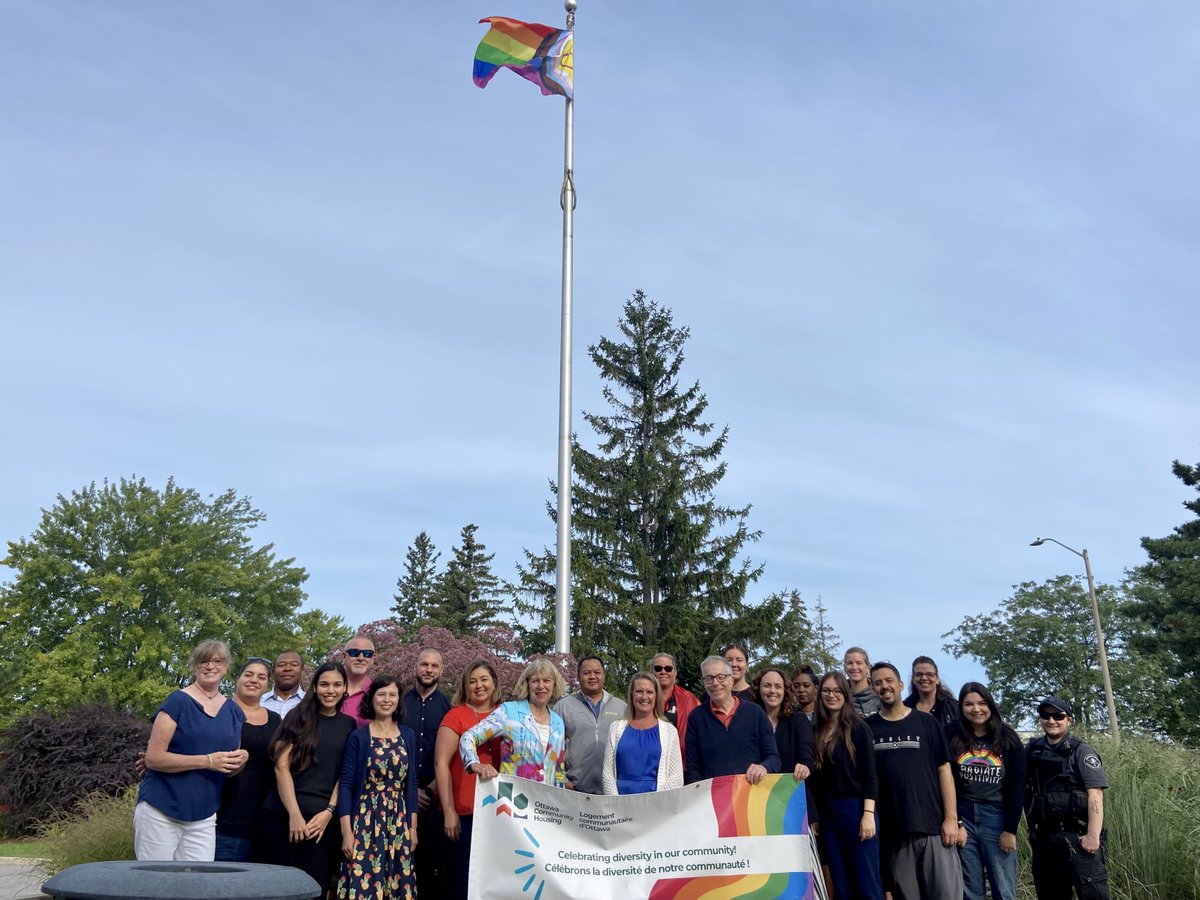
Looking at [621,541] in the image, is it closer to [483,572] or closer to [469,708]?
[469,708]

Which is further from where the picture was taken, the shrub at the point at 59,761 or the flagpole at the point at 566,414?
the shrub at the point at 59,761

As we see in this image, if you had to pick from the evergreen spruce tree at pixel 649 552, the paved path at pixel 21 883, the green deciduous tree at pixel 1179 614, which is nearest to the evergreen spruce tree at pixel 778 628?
the evergreen spruce tree at pixel 649 552

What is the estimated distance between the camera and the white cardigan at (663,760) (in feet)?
21.9

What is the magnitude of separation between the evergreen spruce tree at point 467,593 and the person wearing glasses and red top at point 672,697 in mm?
50712

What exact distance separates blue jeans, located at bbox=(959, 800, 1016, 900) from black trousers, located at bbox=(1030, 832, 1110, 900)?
0.24m

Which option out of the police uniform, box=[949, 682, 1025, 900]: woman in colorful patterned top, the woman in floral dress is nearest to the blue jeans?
box=[949, 682, 1025, 900]: woman in colorful patterned top

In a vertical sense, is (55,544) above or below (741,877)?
above

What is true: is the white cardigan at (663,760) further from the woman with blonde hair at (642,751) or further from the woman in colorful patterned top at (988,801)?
the woman in colorful patterned top at (988,801)

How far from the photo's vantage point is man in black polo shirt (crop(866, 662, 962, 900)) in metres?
6.77

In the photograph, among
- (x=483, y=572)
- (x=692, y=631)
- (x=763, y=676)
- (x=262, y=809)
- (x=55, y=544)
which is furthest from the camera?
(x=483, y=572)

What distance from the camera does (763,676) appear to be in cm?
756

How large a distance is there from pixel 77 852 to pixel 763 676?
21.5ft

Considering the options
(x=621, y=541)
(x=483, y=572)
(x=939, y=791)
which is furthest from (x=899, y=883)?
(x=483, y=572)

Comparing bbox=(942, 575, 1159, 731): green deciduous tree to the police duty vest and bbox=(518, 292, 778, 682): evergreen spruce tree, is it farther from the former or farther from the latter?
the police duty vest
